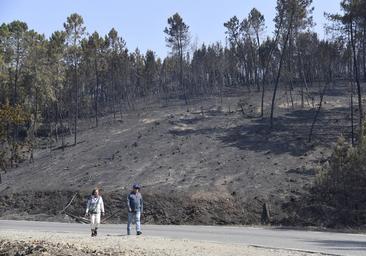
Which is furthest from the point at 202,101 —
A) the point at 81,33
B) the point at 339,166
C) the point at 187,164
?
the point at 339,166

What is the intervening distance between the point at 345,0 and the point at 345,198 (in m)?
18.6

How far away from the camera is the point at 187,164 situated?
4284 centimetres

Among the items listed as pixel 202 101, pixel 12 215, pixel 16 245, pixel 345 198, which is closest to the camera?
pixel 16 245

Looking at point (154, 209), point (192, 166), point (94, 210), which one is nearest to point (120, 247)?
point (94, 210)

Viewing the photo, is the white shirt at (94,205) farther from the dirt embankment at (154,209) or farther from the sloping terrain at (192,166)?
the sloping terrain at (192,166)

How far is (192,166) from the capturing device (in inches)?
1660

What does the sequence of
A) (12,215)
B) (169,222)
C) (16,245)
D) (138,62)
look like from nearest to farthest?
1. (16,245)
2. (169,222)
3. (12,215)
4. (138,62)

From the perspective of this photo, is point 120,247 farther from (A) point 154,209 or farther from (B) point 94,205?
(A) point 154,209

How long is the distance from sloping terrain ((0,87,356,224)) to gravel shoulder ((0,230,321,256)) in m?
13.7

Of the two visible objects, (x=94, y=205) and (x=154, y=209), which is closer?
(x=94, y=205)

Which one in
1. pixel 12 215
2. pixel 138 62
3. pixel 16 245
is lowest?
pixel 12 215

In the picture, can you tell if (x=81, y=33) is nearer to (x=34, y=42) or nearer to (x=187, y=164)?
(x=34, y=42)

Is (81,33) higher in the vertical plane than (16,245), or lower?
higher

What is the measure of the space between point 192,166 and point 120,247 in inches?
1037
